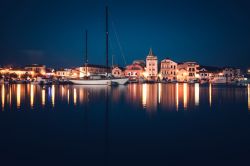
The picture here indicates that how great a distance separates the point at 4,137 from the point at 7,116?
4993 mm

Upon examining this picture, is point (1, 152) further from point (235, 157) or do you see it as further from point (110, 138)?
point (235, 157)

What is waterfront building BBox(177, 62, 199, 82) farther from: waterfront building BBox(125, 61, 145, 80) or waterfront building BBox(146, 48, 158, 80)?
waterfront building BBox(125, 61, 145, 80)

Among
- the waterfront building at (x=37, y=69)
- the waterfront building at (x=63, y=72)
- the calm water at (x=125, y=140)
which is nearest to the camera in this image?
the calm water at (x=125, y=140)

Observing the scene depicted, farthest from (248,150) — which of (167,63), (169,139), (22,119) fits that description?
(167,63)

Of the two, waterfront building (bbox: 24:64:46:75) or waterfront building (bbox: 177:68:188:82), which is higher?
waterfront building (bbox: 24:64:46:75)

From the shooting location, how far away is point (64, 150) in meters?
7.90

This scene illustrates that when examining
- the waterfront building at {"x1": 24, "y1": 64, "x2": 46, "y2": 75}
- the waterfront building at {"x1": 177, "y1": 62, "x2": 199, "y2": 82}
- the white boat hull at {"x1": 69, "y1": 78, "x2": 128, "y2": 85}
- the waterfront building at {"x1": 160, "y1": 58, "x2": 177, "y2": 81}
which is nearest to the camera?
the white boat hull at {"x1": 69, "y1": 78, "x2": 128, "y2": 85}

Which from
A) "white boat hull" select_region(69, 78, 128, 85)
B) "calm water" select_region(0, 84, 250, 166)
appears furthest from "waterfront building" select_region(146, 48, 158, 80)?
"calm water" select_region(0, 84, 250, 166)

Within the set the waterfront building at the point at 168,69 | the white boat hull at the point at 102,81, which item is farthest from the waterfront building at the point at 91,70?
the white boat hull at the point at 102,81

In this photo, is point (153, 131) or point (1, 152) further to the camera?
point (153, 131)

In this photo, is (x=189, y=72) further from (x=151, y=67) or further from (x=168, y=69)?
(x=151, y=67)

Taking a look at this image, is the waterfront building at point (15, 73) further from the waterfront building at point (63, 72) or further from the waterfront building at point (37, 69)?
the waterfront building at point (63, 72)

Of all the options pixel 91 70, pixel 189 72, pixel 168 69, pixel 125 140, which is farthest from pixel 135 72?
pixel 125 140

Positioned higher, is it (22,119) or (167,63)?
(167,63)
